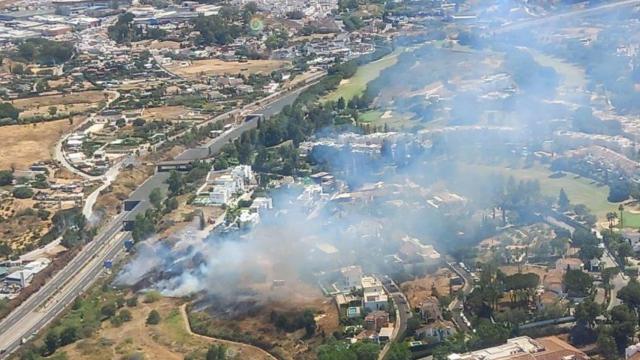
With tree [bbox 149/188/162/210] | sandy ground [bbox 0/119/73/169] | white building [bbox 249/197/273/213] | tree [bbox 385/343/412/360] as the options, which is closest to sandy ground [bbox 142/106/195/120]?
sandy ground [bbox 0/119/73/169]

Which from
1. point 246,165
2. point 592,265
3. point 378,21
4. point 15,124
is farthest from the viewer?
point 378,21

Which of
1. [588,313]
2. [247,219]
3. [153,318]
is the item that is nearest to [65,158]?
[247,219]

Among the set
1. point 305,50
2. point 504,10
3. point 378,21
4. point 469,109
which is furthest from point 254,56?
point 469,109

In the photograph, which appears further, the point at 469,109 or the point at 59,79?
the point at 59,79

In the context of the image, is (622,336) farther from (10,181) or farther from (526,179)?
(10,181)

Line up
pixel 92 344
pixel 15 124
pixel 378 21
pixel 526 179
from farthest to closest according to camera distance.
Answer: pixel 378 21 < pixel 15 124 < pixel 526 179 < pixel 92 344
